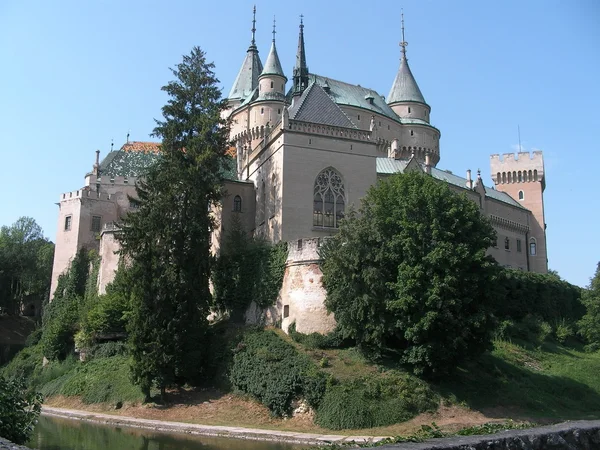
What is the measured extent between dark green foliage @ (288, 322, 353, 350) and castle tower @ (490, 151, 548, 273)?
2053 inches

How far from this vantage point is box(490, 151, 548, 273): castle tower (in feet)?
261

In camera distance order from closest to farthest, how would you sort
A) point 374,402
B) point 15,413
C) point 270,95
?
point 15,413, point 374,402, point 270,95

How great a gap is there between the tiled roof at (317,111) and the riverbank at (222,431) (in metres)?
21.3

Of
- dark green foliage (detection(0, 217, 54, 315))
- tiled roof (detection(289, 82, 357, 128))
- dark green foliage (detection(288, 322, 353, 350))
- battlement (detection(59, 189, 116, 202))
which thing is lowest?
dark green foliage (detection(288, 322, 353, 350))

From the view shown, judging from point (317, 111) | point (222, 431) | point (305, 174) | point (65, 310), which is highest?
point (317, 111)

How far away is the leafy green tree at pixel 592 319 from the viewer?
44.8m

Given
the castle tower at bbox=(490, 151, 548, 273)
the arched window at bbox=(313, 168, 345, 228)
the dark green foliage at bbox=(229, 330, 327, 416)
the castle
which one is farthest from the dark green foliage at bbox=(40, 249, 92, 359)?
the castle tower at bbox=(490, 151, 548, 273)

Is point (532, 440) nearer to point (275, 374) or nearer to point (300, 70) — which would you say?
point (275, 374)

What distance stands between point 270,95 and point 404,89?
19.9m

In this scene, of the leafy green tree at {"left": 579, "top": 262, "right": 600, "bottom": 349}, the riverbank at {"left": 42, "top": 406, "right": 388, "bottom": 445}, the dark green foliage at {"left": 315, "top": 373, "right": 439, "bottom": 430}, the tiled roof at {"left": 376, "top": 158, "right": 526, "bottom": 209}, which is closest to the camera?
the riverbank at {"left": 42, "top": 406, "right": 388, "bottom": 445}

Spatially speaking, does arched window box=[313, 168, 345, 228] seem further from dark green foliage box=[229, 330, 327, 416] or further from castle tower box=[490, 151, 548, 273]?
castle tower box=[490, 151, 548, 273]

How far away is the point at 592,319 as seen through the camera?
45.2m

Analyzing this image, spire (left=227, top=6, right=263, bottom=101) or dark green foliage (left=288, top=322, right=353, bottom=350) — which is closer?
dark green foliage (left=288, top=322, right=353, bottom=350)

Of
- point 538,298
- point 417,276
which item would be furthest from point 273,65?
point 417,276
